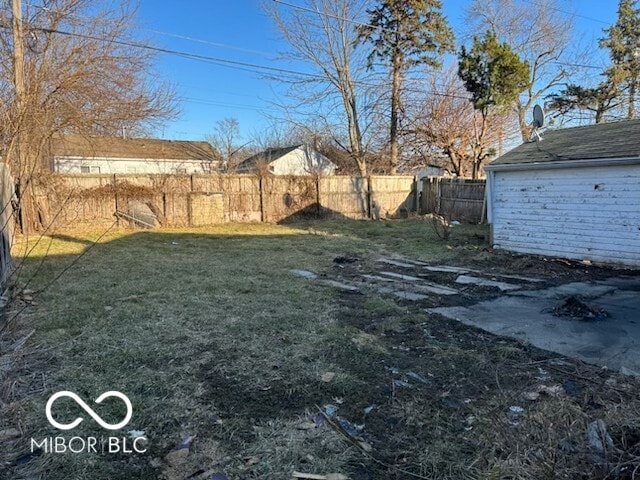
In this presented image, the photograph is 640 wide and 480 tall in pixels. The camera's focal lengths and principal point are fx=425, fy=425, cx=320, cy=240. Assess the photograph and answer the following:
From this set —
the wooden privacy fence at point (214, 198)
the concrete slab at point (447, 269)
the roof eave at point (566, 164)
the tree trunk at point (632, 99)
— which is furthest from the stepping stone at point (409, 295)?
the tree trunk at point (632, 99)

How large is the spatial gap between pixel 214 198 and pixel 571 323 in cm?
1123

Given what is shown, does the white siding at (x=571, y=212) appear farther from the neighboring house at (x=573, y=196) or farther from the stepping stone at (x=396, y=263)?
the stepping stone at (x=396, y=263)

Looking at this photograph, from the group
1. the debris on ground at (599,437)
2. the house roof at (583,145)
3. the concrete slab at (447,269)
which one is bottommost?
the concrete slab at (447,269)

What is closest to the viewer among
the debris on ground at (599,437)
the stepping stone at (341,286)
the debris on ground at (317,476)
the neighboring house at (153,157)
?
the debris on ground at (599,437)

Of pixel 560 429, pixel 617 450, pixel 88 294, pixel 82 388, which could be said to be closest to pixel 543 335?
pixel 560 429

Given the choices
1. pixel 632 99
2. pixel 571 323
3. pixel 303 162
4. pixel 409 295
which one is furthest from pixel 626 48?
pixel 571 323

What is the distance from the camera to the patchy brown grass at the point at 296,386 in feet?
6.64

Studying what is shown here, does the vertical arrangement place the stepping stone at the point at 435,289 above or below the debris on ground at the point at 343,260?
below

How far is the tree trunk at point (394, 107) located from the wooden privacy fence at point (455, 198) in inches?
89.2

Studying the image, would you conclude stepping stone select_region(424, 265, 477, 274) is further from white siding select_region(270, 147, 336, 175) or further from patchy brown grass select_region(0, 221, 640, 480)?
white siding select_region(270, 147, 336, 175)

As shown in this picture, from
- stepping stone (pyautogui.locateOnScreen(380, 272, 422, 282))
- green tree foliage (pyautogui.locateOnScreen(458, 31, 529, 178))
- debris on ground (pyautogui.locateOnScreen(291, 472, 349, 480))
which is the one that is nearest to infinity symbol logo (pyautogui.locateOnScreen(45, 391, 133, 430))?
debris on ground (pyautogui.locateOnScreen(291, 472, 349, 480))

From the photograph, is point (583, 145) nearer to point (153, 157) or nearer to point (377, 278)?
point (377, 278)

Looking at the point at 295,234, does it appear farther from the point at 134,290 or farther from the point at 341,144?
the point at 341,144

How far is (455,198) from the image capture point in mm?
15625
